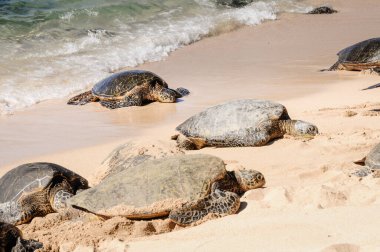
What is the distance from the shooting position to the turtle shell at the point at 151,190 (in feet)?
13.4

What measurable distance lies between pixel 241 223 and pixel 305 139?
2.27 metres

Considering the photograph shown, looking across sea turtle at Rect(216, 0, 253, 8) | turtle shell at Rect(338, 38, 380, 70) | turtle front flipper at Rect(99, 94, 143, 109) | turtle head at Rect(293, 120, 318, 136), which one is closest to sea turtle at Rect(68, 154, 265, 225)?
turtle head at Rect(293, 120, 318, 136)

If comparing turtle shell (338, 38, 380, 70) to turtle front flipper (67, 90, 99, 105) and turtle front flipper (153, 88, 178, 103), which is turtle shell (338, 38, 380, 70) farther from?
turtle front flipper (67, 90, 99, 105)

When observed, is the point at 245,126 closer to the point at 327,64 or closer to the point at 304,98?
the point at 304,98

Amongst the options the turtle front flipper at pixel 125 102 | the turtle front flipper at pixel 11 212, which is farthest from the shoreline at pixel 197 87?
the turtle front flipper at pixel 11 212

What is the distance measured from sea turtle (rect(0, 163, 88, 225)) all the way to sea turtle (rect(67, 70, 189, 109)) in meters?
3.61

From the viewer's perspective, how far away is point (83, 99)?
346 inches

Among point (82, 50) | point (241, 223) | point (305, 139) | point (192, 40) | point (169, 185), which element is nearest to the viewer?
point (241, 223)

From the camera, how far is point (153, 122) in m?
7.57

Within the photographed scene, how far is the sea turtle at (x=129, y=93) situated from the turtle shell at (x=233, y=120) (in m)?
2.45

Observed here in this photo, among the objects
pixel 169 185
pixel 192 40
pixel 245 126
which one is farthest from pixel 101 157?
pixel 192 40

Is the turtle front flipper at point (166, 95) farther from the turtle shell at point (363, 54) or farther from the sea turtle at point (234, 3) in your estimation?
the sea turtle at point (234, 3)

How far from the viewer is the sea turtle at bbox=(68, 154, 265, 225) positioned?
4039mm

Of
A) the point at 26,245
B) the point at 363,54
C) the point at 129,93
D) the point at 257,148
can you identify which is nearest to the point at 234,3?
the point at 363,54
